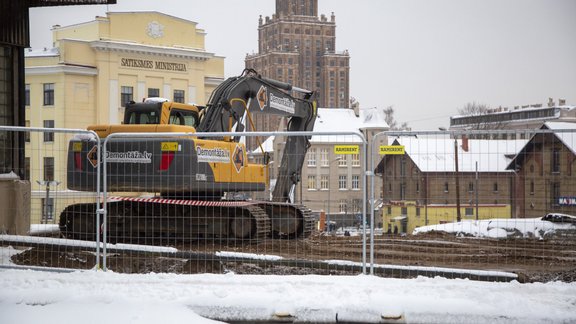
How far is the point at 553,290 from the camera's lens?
8.84 metres

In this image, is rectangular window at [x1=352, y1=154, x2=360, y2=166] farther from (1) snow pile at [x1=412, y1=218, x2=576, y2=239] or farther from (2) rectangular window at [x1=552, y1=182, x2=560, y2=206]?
(2) rectangular window at [x1=552, y1=182, x2=560, y2=206]

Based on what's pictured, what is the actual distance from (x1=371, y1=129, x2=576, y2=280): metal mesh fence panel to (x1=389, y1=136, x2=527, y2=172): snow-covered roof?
0.01 m

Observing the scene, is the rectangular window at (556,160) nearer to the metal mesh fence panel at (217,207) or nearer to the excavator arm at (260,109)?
the metal mesh fence panel at (217,207)

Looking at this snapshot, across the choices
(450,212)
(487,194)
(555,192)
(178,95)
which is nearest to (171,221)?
(450,212)

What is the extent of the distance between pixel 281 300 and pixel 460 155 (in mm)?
4151

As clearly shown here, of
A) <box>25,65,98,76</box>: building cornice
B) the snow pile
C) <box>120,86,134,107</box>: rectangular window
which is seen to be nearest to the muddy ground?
the snow pile

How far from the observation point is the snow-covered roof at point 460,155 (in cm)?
1023

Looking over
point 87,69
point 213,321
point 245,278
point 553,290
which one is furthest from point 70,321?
point 87,69

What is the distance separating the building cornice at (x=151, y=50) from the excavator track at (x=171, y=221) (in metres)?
35.4

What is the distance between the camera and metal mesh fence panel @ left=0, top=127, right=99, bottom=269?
11.4m

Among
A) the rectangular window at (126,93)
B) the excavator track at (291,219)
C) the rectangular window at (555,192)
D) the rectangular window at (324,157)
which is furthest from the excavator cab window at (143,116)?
the rectangular window at (126,93)

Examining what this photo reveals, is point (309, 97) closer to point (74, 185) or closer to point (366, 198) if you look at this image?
point (74, 185)

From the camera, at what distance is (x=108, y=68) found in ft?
161

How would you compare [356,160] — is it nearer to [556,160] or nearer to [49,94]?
[556,160]
